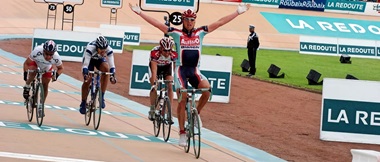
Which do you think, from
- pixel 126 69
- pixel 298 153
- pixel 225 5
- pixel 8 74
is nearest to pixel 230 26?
pixel 225 5

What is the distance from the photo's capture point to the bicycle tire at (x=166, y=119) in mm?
15703

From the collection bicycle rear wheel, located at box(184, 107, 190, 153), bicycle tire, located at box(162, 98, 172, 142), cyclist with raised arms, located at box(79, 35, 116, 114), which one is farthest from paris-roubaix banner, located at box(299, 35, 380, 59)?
bicycle rear wheel, located at box(184, 107, 190, 153)

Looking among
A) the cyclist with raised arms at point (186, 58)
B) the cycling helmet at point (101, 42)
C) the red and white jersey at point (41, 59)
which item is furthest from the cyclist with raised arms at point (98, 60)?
the cyclist with raised arms at point (186, 58)

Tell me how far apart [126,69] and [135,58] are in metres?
9.64

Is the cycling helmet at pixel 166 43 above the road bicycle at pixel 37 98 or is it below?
above

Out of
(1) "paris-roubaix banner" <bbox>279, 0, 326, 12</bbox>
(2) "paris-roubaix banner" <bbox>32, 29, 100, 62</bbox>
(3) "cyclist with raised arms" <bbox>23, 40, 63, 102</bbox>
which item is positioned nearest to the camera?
(3) "cyclist with raised arms" <bbox>23, 40, 63, 102</bbox>

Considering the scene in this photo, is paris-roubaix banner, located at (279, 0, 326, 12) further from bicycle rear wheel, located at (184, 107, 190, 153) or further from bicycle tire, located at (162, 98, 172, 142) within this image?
bicycle rear wheel, located at (184, 107, 190, 153)

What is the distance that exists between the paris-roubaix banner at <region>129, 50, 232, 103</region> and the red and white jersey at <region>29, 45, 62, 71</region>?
321 inches

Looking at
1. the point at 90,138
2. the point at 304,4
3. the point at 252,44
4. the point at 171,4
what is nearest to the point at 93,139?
the point at 90,138

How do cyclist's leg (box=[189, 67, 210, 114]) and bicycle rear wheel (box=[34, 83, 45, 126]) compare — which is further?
bicycle rear wheel (box=[34, 83, 45, 126])

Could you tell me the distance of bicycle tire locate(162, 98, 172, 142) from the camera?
51.5 feet

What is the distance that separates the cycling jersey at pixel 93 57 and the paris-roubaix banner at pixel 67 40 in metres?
17.6

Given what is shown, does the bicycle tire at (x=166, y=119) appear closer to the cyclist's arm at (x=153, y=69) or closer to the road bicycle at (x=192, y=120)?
the cyclist's arm at (x=153, y=69)

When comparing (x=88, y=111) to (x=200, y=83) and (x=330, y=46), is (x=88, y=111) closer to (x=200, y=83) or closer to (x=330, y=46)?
(x=200, y=83)
